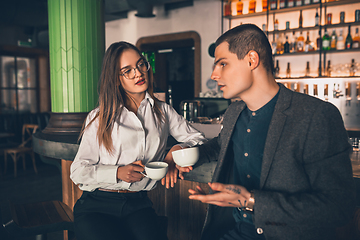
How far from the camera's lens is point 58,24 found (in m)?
2.34

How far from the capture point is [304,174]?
0.97 meters

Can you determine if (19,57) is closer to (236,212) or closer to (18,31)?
(18,31)

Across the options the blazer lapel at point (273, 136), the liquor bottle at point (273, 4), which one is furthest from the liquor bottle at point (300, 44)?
the blazer lapel at point (273, 136)

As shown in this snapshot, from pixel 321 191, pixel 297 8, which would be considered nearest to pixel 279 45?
pixel 297 8

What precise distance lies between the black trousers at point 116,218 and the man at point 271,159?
10.9 inches

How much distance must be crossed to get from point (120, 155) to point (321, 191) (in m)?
0.86

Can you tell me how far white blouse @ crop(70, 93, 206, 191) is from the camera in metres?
1.29

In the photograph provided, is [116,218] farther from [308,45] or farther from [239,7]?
[239,7]

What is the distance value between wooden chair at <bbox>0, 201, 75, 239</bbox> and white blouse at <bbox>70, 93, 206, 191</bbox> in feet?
0.92

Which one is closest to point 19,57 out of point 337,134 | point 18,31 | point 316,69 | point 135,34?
point 18,31

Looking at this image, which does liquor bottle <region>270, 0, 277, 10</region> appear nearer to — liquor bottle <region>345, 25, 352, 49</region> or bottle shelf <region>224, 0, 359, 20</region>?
bottle shelf <region>224, 0, 359, 20</region>

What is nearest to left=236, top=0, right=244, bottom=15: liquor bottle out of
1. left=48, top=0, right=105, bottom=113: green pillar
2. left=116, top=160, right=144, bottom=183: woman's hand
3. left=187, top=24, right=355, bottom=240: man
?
left=48, top=0, right=105, bottom=113: green pillar

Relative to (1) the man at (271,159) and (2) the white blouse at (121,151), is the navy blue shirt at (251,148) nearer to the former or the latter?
(1) the man at (271,159)

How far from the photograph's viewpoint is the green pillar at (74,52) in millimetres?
2326
